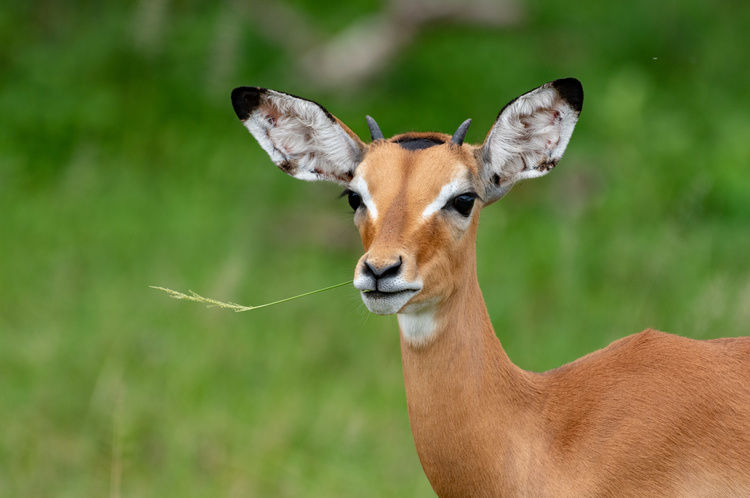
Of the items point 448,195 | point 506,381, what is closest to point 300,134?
point 448,195

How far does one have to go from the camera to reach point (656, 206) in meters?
8.24

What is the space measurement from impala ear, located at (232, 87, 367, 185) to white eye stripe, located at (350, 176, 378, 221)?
0.78 feet

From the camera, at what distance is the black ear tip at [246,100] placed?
12.5 ft

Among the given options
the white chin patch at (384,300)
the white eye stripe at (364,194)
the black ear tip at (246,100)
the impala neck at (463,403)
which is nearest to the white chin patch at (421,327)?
the impala neck at (463,403)

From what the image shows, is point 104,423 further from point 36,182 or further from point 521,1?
point 521,1

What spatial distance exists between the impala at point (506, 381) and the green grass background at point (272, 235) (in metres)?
2.47

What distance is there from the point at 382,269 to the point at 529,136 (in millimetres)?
1013

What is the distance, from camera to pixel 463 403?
A: 3.52 metres

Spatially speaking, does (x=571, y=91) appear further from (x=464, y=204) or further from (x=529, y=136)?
(x=464, y=204)

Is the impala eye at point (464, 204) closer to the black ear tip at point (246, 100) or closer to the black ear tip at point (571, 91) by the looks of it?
the black ear tip at point (571, 91)

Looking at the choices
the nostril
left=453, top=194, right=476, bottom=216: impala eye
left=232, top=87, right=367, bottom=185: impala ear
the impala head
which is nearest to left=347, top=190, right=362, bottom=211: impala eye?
the impala head

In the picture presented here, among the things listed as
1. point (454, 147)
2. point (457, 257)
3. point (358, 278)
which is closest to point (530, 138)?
point (454, 147)

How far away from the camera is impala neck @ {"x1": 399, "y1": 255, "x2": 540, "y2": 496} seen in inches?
137

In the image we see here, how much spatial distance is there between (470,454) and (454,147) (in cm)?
111
